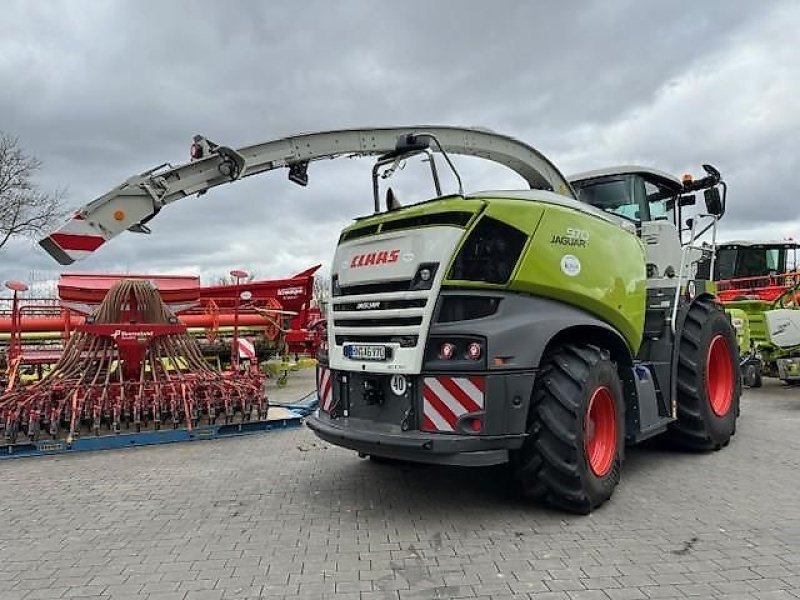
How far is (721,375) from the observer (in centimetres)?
699

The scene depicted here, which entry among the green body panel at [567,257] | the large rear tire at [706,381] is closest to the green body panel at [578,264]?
the green body panel at [567,257]

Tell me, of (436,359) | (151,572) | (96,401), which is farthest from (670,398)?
(96,401)

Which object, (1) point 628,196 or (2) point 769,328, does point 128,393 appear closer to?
(1) point 628,196

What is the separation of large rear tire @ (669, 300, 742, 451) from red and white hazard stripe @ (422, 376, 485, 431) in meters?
3.00

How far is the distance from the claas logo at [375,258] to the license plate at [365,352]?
632 millimetres

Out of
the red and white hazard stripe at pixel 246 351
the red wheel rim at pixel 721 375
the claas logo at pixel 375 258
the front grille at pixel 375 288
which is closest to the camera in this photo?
the front grille at pixel 375 288

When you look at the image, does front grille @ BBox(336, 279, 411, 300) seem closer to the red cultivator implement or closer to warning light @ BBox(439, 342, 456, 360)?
warning light @ BBox(439, 342, 456, 360)

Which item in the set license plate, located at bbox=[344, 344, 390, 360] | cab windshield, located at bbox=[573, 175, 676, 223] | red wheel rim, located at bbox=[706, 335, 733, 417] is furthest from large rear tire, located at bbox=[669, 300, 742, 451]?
license plate, located at bbox=[344, 344, 390, 360]

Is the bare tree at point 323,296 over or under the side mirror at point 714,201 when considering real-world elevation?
under

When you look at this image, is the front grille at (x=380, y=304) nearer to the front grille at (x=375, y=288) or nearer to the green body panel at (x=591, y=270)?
the front grille at (x=375, y=288)

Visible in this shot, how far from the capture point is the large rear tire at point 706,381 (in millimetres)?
6199

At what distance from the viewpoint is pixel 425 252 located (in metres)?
4.52

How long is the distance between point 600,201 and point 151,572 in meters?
5.42

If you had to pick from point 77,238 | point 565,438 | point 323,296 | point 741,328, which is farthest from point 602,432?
point 323,296
